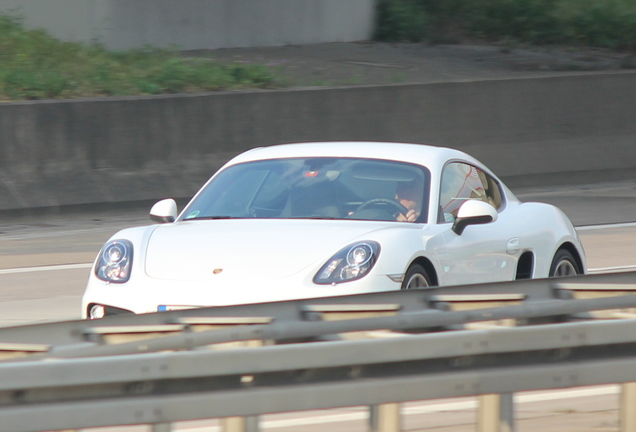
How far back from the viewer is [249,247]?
265 inches

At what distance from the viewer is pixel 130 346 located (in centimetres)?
374

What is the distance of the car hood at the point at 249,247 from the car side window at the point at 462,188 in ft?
1.97

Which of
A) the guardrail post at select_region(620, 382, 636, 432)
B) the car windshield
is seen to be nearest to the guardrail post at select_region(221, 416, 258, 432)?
the guardrail post at select_region(620, 382, 636, 432)

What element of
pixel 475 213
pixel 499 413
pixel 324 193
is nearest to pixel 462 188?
pixel 475 213

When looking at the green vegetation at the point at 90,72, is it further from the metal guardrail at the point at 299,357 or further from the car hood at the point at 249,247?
the metal guardrail at the point at 299,357

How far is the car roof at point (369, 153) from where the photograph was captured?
7812 millimetres

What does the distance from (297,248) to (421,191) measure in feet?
4.01

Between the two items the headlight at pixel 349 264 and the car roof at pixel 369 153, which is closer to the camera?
the headlight at pixel 349 264

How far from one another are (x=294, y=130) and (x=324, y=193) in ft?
31.8

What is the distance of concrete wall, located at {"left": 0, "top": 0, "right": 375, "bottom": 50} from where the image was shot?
69.4 ft

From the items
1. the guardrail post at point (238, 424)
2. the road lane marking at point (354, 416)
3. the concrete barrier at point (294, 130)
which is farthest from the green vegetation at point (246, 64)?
the guardrail post at point (238, 424)

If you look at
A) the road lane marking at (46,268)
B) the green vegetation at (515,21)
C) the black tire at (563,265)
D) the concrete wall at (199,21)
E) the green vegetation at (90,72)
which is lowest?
the black tire at (563,265)

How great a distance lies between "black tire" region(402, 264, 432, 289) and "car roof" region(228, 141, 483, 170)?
0.97 metres

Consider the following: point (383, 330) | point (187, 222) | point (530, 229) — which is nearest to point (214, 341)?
point (383, 330)
